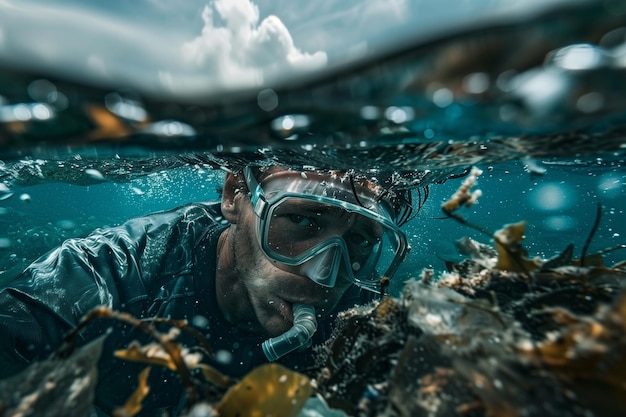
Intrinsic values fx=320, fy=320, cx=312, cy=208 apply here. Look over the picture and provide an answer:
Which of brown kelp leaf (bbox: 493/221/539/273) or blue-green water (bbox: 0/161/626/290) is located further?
blue-green water (bbox: 0/161/626/290)

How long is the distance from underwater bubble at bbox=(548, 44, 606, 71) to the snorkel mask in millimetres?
2453

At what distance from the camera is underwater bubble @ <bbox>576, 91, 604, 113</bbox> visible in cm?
259

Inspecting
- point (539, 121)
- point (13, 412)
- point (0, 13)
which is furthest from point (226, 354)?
point (539, 121)

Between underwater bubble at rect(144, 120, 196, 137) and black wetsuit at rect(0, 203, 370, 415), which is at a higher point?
underwater bubble at rect(144, 120, 196, 137)

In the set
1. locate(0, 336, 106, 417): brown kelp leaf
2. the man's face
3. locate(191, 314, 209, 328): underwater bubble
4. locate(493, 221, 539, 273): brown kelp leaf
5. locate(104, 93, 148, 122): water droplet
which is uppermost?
locate(104, 93, 148, 122): water droplet

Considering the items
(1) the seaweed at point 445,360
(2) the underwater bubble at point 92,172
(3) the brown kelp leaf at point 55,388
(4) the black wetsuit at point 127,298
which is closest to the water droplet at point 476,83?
(1) the seaweed at point 445,360

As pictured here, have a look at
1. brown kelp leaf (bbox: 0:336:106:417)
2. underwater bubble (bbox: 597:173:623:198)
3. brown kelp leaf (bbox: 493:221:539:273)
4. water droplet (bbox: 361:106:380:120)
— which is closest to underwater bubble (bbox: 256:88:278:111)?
water droplet (bbox: 361:106:380:120)

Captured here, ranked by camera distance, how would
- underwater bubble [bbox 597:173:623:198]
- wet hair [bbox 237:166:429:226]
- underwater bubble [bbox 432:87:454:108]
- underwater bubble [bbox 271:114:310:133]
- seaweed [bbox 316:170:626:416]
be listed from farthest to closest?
underwater bubble [bbox 597:173:623:198] < wet hair [bbox 237:166:429:226] < underwater bubble [bbox 271:114:310:133] < underwater bubble [bbox 432:87:454:108] < seaweed [bbox 316:170:626:416]

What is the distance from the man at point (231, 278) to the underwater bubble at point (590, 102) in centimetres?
230

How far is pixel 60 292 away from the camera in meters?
4.06

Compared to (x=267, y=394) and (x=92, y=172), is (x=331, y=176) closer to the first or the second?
(x=267, y=394)

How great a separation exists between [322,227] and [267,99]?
2121 millimetres

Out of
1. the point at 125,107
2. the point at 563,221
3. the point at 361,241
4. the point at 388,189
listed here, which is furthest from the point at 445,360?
the point at 563,221

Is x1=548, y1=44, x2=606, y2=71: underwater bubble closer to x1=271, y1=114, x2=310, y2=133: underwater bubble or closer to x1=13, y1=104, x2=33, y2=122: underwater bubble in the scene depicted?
x1=271, y1=114, x2=310, y2=133: underwater bubble
